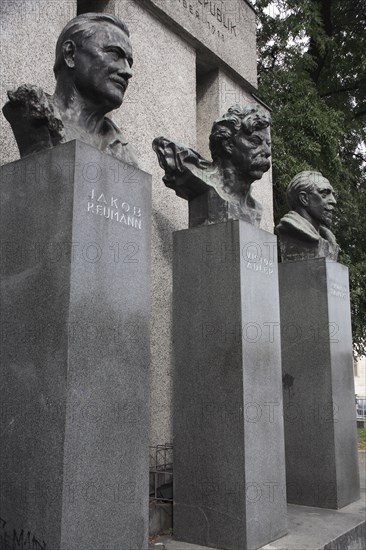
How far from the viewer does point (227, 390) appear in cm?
500

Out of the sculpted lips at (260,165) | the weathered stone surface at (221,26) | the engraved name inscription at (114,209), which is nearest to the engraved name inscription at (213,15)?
the weathered stone surface at (221,26)

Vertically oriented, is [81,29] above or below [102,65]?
above

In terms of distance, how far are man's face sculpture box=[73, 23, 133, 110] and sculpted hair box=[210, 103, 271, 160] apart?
1525 mm

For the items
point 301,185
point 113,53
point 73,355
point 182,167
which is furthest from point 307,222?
point 73,355

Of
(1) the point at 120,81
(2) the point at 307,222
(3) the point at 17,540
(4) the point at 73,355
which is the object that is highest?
(1) the point at 120,81

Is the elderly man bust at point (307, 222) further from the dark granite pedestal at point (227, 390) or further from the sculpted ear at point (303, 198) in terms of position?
the dark granite pedestal at point (227, 390)

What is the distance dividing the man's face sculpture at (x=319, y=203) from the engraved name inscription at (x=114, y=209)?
3.48 meters

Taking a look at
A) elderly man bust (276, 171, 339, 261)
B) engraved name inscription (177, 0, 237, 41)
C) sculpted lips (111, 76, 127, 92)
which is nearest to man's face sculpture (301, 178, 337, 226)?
elderly man bust (276, 171, 339, 261)

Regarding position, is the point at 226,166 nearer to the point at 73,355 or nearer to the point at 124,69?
the point at 124,69

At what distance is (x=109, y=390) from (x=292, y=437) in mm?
3335

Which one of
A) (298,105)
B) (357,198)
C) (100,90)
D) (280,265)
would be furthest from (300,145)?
(100,90)

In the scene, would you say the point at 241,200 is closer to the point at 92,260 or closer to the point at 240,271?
the point at 240,271

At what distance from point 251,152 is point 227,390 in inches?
84.2

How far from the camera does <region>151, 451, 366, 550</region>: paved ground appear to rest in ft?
16.0
